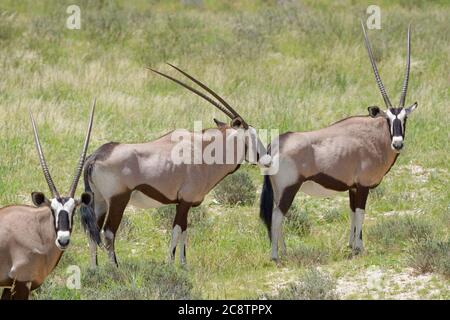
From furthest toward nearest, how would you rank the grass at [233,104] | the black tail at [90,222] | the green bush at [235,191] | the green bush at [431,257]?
the green bush at [235,191]
the grass at [233,104]
the green bush at [431,257]
the black tail at [90,222]

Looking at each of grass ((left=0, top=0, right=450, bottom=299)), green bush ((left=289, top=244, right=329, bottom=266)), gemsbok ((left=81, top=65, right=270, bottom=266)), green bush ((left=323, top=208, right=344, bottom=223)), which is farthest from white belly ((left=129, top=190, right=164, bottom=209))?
green bush ((left=323, top=208, right=344, bottom=223))

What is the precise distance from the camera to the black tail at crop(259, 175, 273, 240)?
8.54m

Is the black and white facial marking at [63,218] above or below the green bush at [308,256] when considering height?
above

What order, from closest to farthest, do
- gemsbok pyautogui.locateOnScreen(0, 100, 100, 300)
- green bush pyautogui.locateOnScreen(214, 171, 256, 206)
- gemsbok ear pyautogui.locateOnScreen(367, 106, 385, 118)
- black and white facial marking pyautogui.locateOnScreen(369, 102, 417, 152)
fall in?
gemsbok pyautogui.locateOnScreen(0, 100, 100, 300) < black and white facial marking pyautogui.locateOnScreen(369, 102, 417, 152) < gemsbok ear pyautogui.locateOnScreen(367, 106, 385, 118) < green bush pyautogui.locateOnScreen(214, 171, 256, 206)

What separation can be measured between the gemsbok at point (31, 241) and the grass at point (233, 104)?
2.23ft

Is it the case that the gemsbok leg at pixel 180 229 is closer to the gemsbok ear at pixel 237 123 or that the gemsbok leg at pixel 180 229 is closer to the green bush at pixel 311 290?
the gemsbok ear at pixel 237 123

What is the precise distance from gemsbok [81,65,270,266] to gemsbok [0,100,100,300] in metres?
1.25

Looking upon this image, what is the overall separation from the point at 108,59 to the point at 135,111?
11.1 feet

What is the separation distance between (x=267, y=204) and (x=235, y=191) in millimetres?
1831

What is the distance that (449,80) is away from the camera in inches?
596

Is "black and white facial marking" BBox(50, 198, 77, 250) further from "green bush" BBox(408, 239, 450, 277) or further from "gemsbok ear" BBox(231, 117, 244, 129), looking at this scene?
"green bush" BBox(408, 239, 450, 277)

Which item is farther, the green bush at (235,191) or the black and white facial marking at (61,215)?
the green bush at (235,191)

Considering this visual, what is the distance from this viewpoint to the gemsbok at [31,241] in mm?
6496

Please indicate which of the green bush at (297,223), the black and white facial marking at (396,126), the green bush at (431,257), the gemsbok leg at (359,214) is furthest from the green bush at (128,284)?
the black and white facial marking at (396,126)
